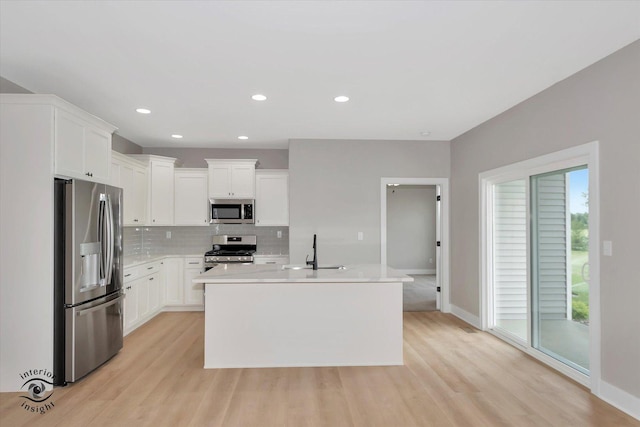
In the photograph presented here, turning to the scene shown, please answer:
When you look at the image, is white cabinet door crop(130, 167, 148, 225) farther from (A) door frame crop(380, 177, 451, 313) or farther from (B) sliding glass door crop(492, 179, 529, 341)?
(B) sliding glass door crop(492, 179, 529, 341)

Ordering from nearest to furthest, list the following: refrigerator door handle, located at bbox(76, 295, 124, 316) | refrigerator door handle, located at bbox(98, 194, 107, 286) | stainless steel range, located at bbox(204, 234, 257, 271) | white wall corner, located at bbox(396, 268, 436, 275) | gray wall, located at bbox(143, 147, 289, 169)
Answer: refrigerator door handle, located at bbox(76, 295, 124, 316) < refrigerator door handle, located at bbox(98, 194, 107, 286) < stainless steel range, located at bbox(204, 234, 257, 271) < gray wall, located at bbox(143, 147, 289, 169) < white wall corner, located at bbox(396, 268, 436, 275)

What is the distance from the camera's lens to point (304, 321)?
3.77 metres

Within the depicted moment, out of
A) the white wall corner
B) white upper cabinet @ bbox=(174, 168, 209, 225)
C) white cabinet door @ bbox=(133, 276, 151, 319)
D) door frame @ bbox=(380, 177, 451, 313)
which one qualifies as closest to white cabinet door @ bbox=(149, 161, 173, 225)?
white upper cabinet @ bbox=(174, 168, 209, 225)

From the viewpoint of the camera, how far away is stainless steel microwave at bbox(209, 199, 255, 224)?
620 cm

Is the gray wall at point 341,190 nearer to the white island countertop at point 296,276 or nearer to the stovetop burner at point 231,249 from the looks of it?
the stovetop burner at point 231,249

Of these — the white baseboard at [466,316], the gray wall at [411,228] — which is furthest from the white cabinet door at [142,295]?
the gray wall at [411,228]

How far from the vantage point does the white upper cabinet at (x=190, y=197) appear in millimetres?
6242

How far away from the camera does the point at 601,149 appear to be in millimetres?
3062

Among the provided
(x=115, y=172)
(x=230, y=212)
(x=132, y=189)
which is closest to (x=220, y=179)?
(x=230, y=212)

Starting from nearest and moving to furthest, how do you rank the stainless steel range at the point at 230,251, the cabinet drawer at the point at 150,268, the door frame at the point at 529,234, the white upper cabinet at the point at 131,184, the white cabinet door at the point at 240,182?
the door frame at the point at 529,234
the white upper cabinet at the point at 131,184
the cabinet drawer at the point at 150,268
the stainless steel range at the point at 230,251
the white cabinet door at the point at 240,182

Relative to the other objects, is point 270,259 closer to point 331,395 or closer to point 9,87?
point 331,395

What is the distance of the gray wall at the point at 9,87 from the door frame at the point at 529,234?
507cm

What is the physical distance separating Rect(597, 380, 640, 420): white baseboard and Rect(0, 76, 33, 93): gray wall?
18.5ft

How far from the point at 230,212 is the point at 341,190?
1.85m
